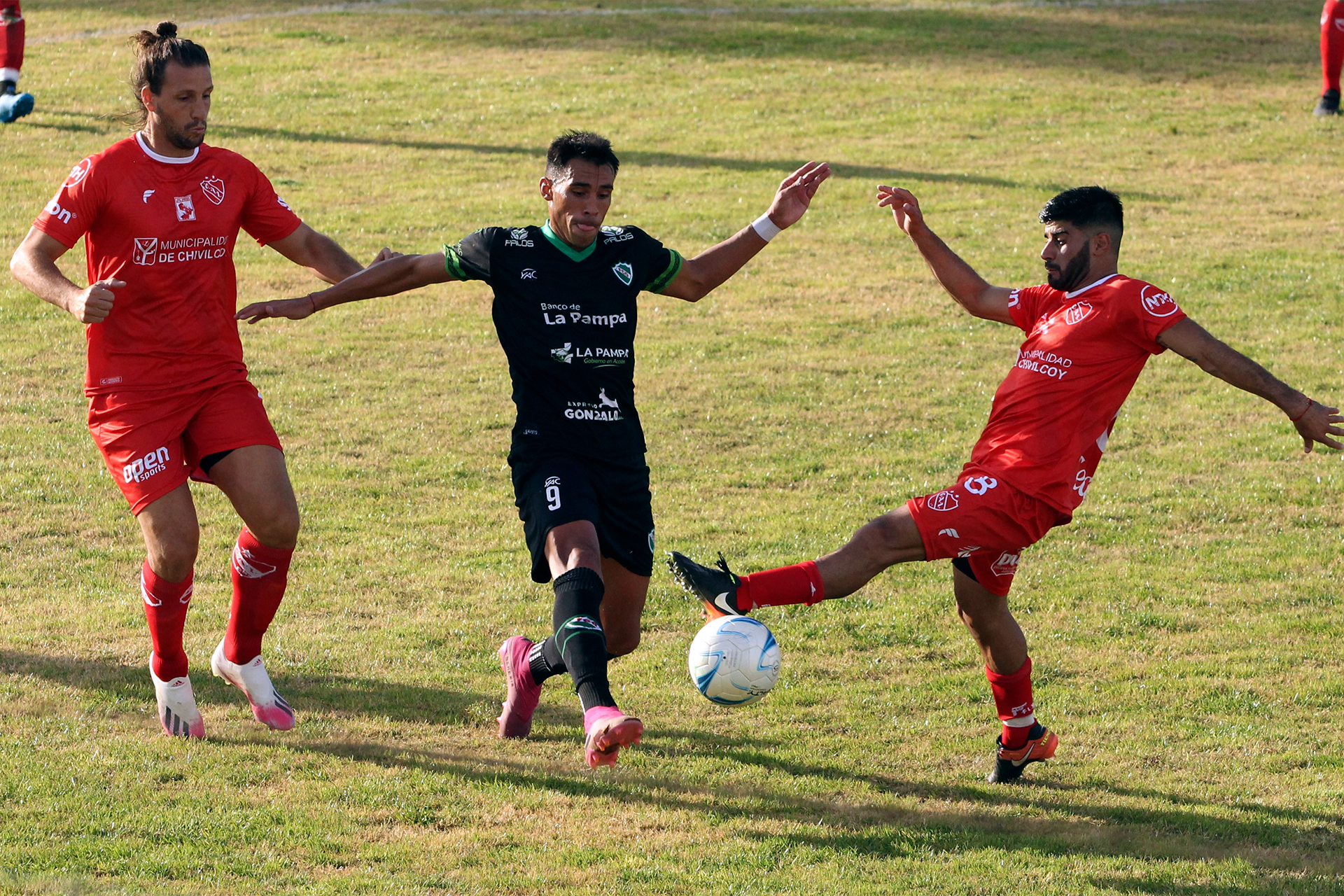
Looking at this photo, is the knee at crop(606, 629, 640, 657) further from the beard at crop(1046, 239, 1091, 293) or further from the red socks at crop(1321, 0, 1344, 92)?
the red socks at crop(1321, 0, 1344, 92)

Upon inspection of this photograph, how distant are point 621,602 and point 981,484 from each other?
5.41 ft

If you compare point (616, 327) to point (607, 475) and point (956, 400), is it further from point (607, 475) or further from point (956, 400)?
point (956, 400)

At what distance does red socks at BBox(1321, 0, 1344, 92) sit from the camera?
19531mm

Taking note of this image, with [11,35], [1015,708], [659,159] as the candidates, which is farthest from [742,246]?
[11,35]

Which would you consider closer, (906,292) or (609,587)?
(609,587)

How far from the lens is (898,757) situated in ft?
21.5

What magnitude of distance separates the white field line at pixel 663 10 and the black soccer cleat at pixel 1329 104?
22.1 ft

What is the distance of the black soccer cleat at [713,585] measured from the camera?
6035 millimetres

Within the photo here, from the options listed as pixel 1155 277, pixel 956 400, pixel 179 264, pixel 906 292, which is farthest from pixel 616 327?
pixel 1155 277

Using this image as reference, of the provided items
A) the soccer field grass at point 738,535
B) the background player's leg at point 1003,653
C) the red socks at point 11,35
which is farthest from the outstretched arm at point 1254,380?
the red socks at point 11,35

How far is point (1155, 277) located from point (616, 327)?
9913 millimetres

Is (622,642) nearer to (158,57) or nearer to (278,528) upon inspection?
(278,528)

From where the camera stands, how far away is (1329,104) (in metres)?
20.3

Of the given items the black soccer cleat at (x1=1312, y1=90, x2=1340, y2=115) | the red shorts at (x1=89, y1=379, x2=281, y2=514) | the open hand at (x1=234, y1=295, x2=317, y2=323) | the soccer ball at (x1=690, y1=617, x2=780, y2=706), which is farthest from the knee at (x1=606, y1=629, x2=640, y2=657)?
the black soccer cleat at (x1=1312, y1=90, x2=1340, y2=115)
